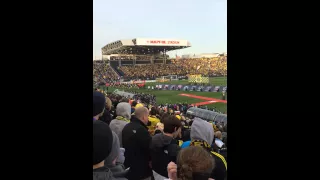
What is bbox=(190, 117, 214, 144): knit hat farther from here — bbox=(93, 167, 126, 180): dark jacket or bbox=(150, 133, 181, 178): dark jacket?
bbox=(93, 167, 126, 180): dark jacket

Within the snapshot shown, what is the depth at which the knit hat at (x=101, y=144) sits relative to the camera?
2.34 meters

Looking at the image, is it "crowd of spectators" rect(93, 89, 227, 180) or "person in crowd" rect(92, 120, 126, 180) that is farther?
"person in crowd" rect(92, 120, 126, 180)

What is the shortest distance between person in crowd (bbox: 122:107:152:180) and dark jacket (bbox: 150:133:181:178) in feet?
0.59

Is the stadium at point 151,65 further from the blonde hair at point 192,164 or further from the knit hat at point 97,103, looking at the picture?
the blonde hair at point 192,164

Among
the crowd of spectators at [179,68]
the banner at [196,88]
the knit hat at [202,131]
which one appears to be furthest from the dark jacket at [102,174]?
the crowd of spectators at [179,68]

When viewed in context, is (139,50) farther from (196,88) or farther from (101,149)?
(101,149)

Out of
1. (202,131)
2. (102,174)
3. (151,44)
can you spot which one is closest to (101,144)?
(102,174)

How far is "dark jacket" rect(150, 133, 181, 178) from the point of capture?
7.69 feet

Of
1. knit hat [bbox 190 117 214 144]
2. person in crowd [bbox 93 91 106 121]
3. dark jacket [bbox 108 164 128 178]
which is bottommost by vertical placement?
dark jacket [bbox 108 164 128 178]

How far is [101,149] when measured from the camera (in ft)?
7.70

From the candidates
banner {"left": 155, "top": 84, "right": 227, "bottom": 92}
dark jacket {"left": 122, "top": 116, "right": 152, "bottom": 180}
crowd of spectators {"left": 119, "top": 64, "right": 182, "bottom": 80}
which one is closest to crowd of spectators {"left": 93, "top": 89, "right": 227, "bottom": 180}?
dark jacket {"left": 122, "top": 116, "right": 152, "bottom": 180}
